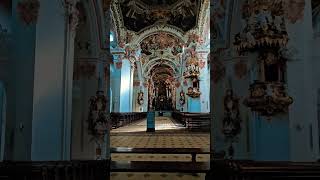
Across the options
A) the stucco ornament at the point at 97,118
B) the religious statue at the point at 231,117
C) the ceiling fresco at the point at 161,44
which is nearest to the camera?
the religious statue at the point at 231,117

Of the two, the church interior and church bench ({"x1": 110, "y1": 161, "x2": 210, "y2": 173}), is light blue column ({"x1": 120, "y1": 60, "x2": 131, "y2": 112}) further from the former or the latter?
church bench ({"x1": 110, "y1": 161, "x2": 210, "y2": 173})

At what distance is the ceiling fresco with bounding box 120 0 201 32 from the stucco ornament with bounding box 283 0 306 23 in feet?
55.0

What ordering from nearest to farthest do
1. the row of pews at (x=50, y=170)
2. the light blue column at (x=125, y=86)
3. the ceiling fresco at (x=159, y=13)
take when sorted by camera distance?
1. the row of pews at (x=50, y=170)
2. the ceiling fresco at (x=159, y=13)
3. the light blue column at (x=125, y=86)

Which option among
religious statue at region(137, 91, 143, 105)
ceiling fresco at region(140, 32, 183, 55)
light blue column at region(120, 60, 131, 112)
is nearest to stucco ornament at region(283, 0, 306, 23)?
light blue column at region(120, 60, 131, 112)

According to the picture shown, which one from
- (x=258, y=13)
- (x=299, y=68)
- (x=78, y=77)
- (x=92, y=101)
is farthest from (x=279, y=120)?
(x=78, y=77)

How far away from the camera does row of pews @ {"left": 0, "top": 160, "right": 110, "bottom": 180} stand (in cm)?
339

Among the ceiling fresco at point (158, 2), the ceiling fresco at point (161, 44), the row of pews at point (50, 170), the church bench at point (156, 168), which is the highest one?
the ceiling fresco at point (158, 2)

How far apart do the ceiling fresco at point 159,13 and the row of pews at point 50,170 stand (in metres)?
18.2

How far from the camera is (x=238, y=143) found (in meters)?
7.41

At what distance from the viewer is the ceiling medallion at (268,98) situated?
450 cm

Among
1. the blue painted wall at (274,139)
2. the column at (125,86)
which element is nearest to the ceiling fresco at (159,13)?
the column at (125,86)

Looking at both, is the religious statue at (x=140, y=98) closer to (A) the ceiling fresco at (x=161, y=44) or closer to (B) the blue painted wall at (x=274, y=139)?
(A) the ceiling fresco at (x=161, y=44)

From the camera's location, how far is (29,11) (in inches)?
200

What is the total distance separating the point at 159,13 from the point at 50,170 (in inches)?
845
